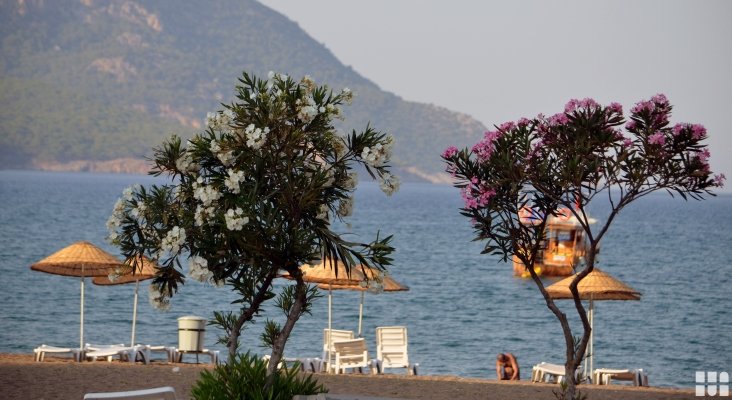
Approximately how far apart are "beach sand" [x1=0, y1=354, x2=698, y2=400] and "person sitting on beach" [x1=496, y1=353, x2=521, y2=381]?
291 centimetres

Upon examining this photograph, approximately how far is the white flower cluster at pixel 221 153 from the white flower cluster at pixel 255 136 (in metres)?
0.22

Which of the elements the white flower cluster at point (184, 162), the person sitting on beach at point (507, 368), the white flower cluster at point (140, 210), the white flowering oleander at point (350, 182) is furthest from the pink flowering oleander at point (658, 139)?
the person sitting on beach at point (507, 368)

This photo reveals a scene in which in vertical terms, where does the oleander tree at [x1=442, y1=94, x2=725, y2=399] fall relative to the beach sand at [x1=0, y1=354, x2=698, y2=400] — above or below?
above

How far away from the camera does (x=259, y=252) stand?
25.3ft

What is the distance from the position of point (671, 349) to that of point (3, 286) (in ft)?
74.8

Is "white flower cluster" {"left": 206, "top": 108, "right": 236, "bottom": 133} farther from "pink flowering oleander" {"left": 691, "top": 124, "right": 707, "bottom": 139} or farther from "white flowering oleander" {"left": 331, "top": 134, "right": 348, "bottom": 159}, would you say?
"pink flowering oleander" {"left": 691, "top": 124, "right": 707, "bottom": 139}

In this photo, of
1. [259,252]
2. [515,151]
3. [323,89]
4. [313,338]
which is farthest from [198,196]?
[313,338]

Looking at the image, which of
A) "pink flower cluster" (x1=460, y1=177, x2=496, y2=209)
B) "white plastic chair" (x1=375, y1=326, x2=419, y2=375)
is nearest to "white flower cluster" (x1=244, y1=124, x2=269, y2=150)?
"pink flower cluster" (x1=460, y1=177, x2=496, y2=209)

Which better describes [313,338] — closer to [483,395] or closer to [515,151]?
[483,395]

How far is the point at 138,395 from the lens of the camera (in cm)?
732

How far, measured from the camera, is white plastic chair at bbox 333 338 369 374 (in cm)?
1623

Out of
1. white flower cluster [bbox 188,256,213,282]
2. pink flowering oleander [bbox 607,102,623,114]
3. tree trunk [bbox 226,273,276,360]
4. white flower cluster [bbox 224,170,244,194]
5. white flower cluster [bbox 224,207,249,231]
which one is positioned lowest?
tree trunk [bbox 226,273,276,360]

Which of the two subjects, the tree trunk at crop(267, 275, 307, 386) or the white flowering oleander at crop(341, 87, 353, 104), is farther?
the tree trunk at crop(267, 275, 307, 386)

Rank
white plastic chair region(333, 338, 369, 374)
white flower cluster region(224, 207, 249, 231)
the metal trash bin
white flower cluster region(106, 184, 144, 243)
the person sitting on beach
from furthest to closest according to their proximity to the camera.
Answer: the person sitting on beach, the metal trash bin, white plastic chair region(333, 338, 369, 374), white flower cluster region(106, 184, 144, 243), white flower cluster region(224, 207, 249, 231)
